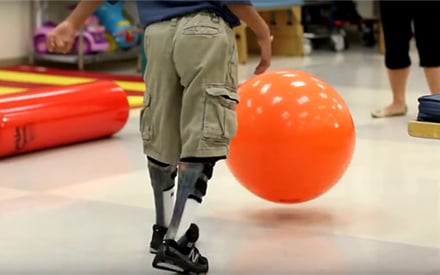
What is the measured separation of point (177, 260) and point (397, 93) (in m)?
2.81

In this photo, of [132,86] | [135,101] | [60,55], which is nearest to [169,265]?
[135,101]

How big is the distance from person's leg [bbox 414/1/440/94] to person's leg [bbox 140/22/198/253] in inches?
98.6

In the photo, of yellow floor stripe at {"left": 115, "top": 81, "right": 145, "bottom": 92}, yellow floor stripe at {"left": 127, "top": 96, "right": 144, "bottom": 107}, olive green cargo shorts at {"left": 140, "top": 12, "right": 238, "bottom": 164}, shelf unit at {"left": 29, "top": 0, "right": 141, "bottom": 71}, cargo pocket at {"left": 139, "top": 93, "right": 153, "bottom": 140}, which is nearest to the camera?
olive green cargo shorts at {"left": 140, "top": 12, "right": 238, "bottom": 164}

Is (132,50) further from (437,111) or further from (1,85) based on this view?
(437,111)

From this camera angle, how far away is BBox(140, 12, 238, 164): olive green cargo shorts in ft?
7.87

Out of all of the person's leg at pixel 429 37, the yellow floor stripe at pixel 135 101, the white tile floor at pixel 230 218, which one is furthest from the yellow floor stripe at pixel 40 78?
the person's leg at pixel 429 37

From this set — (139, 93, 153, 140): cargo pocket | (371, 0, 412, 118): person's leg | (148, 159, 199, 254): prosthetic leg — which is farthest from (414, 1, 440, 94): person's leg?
(139, 93, 153, 140): cargo pocket

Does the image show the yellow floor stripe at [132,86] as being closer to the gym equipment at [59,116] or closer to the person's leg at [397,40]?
the gym equipment at [59,116]

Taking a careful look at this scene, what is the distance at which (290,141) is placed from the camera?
2.96 m

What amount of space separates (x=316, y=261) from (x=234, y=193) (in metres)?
0.86

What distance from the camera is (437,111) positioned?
2.30 meters

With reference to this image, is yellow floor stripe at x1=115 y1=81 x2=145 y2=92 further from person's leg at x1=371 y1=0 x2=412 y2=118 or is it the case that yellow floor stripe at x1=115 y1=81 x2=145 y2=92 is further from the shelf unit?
person's leg at x1=371 y1=0 x2=412 y2=118

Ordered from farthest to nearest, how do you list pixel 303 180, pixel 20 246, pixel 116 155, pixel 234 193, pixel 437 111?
pixel 116 155 → pixel 234 193 → pixel 303 180 → pixel 20 246 → pixel 437 111

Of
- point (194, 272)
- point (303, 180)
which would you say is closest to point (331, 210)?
point (303, 180)
